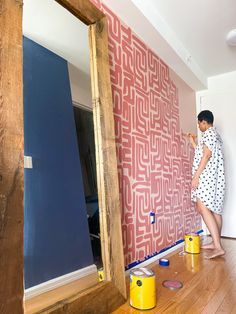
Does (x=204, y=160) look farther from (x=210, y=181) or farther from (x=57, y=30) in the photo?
(x=57, y=30)

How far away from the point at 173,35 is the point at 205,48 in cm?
45

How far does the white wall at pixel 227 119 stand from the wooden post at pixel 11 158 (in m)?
2.60

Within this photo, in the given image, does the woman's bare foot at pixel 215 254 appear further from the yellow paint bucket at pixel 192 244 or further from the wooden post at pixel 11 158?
the wooden post at pixel 11 158

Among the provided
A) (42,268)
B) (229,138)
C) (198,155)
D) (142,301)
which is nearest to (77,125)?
(42,268)

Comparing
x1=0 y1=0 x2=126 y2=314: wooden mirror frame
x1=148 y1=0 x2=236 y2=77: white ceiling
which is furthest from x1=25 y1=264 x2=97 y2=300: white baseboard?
x1=148 y1=0 x2=236 y2=77: white ceiling

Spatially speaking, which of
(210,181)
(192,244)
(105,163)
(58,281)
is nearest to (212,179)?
(210,181)

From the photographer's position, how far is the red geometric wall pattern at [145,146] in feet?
5.65

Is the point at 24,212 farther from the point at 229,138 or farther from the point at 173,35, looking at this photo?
the point at 229,138

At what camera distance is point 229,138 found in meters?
3.01

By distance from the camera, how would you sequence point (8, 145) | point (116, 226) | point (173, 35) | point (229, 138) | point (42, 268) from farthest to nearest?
point (229, 138) → point (173, 35) → point (116, 226) → point (42, 268) → point (8, 145)

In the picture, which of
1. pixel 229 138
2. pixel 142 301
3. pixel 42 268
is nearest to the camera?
pixel 42 268

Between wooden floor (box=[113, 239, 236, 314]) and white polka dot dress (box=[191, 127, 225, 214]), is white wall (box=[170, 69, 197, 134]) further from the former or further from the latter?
wooden floor (box=[113, 239, 236, 314])

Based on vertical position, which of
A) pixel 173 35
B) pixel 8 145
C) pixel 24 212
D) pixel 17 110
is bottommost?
pixel 24 212

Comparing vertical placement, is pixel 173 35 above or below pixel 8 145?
above
